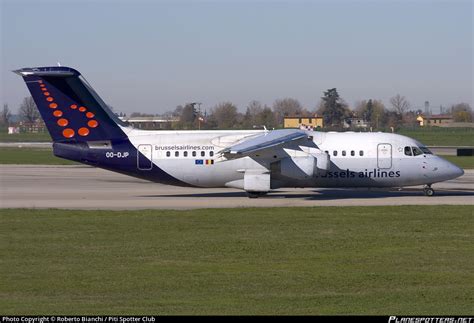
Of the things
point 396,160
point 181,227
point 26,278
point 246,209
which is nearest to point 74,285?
point 26,278

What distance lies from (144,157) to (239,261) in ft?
55.3

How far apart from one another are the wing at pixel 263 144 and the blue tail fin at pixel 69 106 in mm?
5185

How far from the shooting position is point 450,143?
9950 cm

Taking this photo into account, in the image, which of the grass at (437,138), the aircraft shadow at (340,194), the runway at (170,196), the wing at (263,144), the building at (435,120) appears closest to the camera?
the runway at (170,196)

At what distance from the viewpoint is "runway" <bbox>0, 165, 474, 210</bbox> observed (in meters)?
33.3

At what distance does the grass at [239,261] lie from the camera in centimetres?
1477

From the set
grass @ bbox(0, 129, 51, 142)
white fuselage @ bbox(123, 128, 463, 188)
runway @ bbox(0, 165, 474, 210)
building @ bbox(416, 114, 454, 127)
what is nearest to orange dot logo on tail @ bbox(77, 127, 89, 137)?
white fuselage @ bbox(123, 128, 463, 188)

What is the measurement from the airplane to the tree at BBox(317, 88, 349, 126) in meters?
82.0

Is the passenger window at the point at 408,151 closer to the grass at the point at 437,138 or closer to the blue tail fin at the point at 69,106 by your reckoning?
the blue tail fin at the point at 69,106

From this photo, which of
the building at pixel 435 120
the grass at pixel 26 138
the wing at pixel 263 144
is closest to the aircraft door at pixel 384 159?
the wing at pixel 263 144

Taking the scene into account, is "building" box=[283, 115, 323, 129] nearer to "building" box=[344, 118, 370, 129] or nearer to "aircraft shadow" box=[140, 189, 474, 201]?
"building" box=[344, 118, 370, 129]

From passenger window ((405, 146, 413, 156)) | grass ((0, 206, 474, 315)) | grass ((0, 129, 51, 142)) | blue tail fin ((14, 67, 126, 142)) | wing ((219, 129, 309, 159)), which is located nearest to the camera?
grass ((0, 206, 474, 315))

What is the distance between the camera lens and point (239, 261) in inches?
768

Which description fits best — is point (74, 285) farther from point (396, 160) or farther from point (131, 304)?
point (396, 160)
